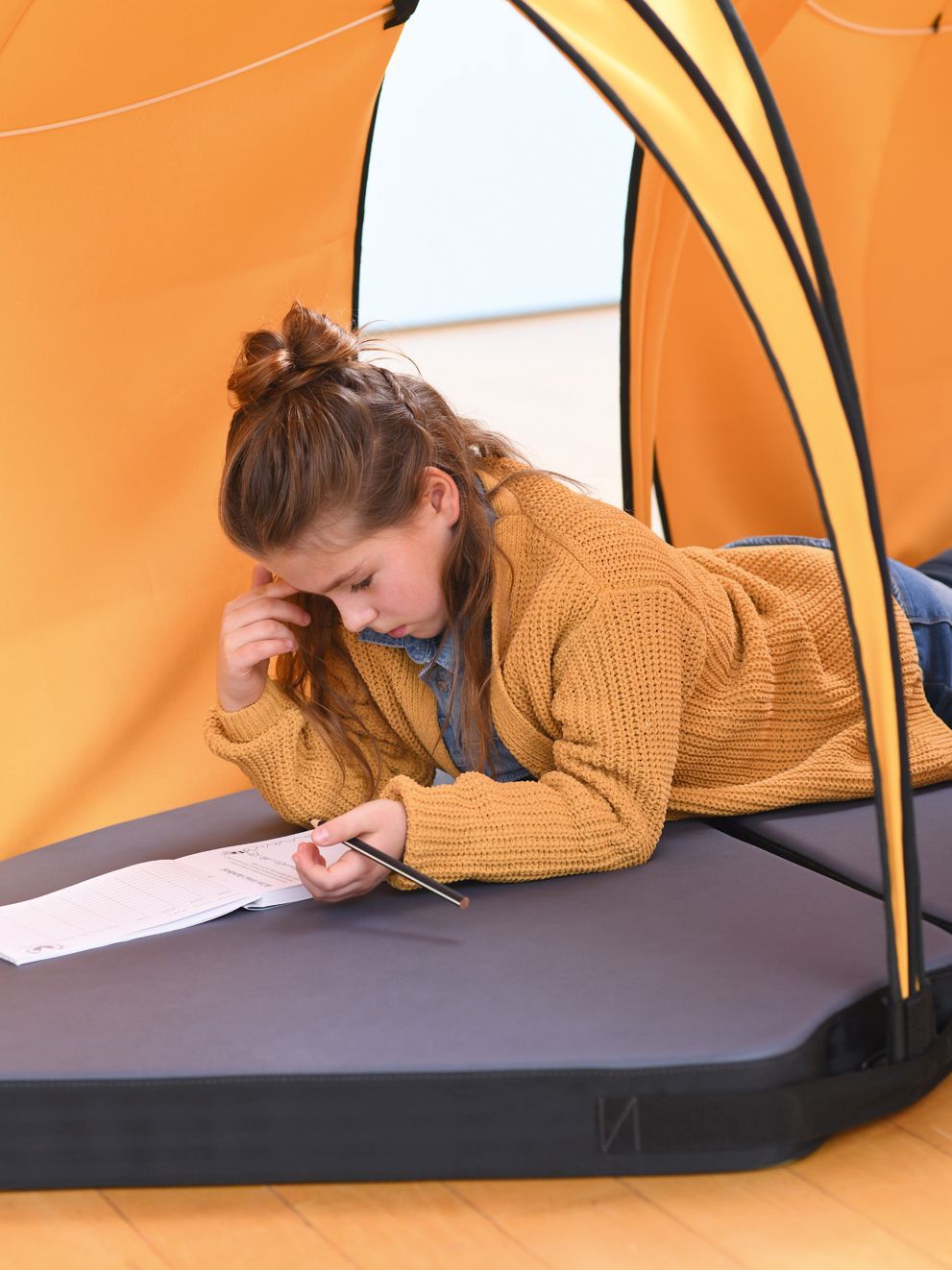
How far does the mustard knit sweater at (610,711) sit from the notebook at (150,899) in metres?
0.11

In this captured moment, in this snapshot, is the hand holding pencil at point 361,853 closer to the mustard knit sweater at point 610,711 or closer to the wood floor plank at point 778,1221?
the mustard knit sweater at point 610,711

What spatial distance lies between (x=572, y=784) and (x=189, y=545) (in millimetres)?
913

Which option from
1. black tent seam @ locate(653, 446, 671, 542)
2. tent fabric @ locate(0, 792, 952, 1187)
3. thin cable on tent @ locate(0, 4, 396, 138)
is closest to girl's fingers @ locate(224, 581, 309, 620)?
tent fabric @ locate(0, 792, 952, 1187)

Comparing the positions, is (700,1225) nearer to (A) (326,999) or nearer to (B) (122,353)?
(A) (326,999)

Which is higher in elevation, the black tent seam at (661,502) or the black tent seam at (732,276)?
the black tent seam at (732,276)

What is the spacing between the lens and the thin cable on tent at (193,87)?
6.15ft

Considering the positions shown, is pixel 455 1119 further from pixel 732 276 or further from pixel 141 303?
pixel 141 303

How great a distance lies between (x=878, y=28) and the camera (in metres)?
2.57

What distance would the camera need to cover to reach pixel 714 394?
2865 millimetres

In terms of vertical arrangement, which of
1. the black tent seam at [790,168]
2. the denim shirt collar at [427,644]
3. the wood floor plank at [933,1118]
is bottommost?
the wood floor plank at [933,1118]

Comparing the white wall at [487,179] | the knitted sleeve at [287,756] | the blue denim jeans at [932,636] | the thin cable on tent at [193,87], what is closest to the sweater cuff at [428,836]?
the knitted sleeve at [287,756]

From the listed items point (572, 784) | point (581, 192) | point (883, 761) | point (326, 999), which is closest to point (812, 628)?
point (572, 784)

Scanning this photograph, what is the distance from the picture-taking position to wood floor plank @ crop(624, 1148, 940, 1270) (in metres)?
1.14

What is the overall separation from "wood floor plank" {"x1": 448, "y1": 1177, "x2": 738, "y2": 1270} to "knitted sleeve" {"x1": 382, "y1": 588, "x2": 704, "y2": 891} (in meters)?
0.38
